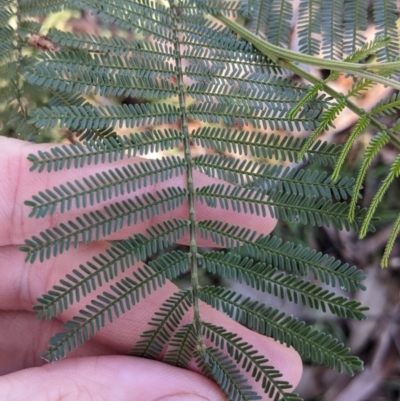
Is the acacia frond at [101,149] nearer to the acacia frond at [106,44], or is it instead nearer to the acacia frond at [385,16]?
the acacia frond at [106,44]

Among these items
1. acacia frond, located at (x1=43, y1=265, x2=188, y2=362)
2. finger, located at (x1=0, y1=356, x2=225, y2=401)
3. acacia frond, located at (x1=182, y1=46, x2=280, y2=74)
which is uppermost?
acacia frond, located at (x1=182, y1=46, x2=280, y2=74)

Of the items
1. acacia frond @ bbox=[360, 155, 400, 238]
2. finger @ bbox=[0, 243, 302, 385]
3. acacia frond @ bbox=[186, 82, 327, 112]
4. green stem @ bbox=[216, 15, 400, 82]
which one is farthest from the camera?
finger @ bbox=[0, 243, 302, 385]

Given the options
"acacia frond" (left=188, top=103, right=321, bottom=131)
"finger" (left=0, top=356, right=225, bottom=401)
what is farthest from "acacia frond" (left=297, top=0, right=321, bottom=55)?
"finger" (left=0, top=356, right=225, bottom=401)

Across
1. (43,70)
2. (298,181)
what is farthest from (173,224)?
(43,70)

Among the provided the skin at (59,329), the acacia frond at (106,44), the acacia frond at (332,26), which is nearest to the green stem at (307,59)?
the acacia frond at (332,26)

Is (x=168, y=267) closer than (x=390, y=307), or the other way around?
(x=168, y=267)

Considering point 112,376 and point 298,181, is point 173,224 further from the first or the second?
point 112,376

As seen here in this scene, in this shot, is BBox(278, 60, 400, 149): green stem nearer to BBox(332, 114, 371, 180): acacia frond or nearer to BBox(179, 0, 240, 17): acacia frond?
BBox(332, 114, 371, 180): acacia frond
